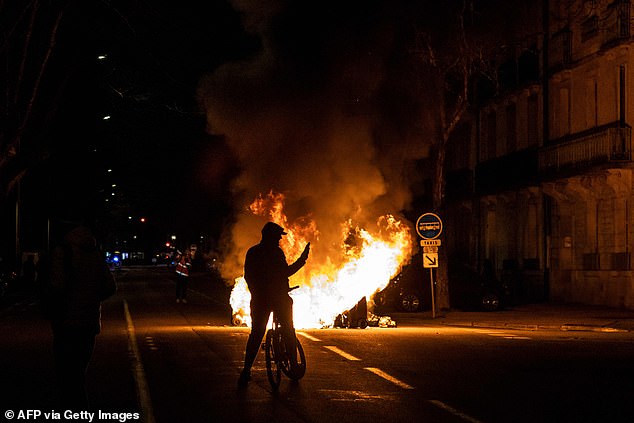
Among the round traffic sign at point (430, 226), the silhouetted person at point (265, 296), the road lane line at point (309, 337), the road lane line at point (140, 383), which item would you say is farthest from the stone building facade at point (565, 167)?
the silhouetted person at point (265, 296)

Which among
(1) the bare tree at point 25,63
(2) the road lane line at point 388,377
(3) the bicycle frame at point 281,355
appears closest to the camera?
(2) the road lane line at point 388,377

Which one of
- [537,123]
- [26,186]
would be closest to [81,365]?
[537,123]

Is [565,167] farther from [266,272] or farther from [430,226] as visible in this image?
[266,272]

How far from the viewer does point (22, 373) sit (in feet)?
49.6

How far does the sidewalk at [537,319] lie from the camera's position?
86.6 feet

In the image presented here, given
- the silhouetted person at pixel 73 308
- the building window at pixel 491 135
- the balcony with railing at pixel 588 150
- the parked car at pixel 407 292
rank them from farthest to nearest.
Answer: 1. the building window at pixel 491 135
2. the balcony with railing at pixel 588 150
3. the parked car at pixel 407 292
4. the silhouetted person at pixel 73 308

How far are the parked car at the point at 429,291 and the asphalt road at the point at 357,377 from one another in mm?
7965

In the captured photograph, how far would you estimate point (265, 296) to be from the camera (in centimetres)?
1369

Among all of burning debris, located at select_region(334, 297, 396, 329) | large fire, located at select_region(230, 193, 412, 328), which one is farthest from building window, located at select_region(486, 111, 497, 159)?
burning debris, located at select_region(334, 297, 396, 329)

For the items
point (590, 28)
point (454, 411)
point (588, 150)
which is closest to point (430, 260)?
point (588, 150)

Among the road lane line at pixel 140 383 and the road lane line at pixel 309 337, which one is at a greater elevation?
the road lane line at pixel 309 337

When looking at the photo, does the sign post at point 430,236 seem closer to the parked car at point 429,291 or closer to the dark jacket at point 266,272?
the parked car at point 429,291

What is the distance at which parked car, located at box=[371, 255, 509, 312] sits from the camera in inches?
1264

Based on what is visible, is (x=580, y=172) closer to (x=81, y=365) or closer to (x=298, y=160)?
(x=298, y=160)
